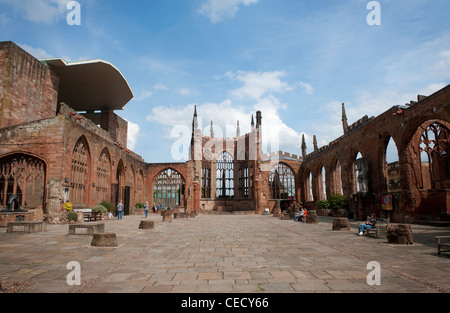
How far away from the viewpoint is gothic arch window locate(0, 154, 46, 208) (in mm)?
15773

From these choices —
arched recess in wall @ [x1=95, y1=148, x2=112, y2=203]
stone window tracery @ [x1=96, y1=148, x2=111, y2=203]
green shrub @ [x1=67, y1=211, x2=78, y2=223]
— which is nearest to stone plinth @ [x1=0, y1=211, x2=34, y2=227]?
green shrub @ [x1=67, y1=211, x2=78, y2=223]

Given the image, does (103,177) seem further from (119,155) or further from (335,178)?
(335,178)

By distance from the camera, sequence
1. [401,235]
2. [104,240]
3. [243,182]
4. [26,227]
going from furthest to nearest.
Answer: [243,182], [26,227], [401,235], [104,240]

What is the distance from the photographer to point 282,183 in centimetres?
4016

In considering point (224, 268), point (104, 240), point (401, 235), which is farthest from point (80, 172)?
point (401, 235)

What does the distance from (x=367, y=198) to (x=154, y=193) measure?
28.6m

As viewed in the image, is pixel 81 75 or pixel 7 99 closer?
pixel 7 99

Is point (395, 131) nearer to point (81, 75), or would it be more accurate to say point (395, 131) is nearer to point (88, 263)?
point (88, 263)

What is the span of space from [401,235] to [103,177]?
72.1 feet

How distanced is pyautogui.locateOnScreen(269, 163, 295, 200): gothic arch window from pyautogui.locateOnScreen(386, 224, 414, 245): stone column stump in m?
30.7

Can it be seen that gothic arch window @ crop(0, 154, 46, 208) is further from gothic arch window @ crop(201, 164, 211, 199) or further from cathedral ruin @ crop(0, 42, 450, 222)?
gothic arch window @ crop(201, 164, 211, 199)

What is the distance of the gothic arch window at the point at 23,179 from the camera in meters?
15.8
